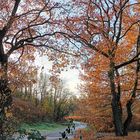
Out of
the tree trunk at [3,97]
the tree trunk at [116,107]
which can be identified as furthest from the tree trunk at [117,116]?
the tree trunk at [3,97]

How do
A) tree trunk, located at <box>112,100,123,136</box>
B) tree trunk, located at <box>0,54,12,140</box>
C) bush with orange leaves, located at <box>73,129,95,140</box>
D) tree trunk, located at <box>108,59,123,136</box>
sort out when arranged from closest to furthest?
tree trunk, located at <box>0,54,12,140</box>, tree trunk, located at <box>108,59,123,136</box>, tree trunk, located at <box>112,100,123,136</box>, bush with orange leaves, located at <box>73,129,95,140</box>

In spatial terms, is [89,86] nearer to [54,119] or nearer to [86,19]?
[86,19]

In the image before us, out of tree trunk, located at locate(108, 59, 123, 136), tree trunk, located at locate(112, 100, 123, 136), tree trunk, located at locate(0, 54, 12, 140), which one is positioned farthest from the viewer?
tree trunk, located at locate(112, 100, 123, 136)

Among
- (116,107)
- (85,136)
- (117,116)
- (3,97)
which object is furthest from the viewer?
(85,136)

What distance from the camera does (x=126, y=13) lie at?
31578 mm

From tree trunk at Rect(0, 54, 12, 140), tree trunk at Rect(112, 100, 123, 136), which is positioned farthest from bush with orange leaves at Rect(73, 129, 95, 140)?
tree trunk at Rect(0, 54, 12, 140)

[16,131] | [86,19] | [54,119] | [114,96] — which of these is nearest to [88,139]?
[114,96]

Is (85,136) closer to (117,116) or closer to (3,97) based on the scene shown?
(117,116)

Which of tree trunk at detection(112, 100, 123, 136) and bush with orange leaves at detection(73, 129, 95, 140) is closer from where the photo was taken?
tree trunk at detection(112, 100, 123, 136)

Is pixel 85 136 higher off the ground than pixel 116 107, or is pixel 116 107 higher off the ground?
pixel 116 107

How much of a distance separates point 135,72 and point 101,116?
1064 cm

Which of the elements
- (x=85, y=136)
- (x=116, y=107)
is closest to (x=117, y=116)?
(x=116, y=107)

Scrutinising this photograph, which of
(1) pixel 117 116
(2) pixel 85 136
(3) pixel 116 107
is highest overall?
(3) pixel 116 107

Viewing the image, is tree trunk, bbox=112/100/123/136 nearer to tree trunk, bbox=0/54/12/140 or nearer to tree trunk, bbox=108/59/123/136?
tree trunk, bbox=108/59/123/136
